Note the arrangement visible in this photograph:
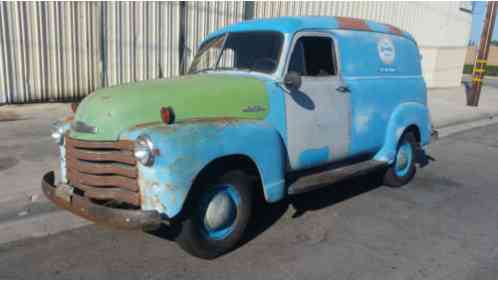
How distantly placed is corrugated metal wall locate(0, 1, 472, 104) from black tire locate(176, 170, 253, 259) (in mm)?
4219

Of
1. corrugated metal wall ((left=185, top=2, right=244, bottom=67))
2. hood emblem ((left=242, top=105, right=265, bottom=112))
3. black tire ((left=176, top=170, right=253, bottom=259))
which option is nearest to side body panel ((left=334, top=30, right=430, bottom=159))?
hood emblem ((left=242, top=105, right=265, bottom=112))

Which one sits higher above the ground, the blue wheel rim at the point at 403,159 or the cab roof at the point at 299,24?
the cab roof at the point at 299,24

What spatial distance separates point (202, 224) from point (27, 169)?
3349 millimetres

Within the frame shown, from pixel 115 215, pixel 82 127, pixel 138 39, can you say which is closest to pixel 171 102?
pixel 82 127

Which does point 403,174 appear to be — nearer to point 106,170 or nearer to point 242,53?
point 242,53

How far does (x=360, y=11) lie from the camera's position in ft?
57.0

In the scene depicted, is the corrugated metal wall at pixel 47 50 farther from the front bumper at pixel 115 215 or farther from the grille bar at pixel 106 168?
the front bumper at pixel 115 215

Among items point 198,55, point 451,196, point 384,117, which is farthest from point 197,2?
point 451,196

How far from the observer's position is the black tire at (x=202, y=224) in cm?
370

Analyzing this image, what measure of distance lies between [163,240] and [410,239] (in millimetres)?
2515

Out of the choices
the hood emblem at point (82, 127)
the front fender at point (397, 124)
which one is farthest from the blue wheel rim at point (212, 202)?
the front fender at point (397, 124)

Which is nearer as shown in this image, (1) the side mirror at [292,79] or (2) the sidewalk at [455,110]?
(1) the side mirror at [292,79]

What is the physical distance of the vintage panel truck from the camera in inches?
136

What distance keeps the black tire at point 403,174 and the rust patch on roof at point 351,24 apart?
5.56 feet
